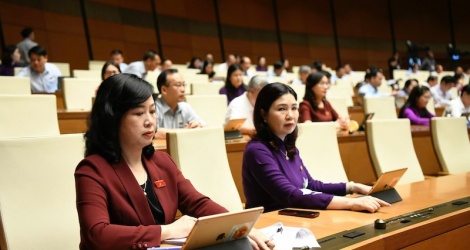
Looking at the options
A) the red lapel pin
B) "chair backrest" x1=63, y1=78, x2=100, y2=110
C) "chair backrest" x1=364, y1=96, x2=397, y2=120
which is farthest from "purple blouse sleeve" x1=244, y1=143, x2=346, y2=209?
"chair backrest" x1=364, y1=96, x2=397, y2=120

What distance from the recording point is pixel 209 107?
383 cm

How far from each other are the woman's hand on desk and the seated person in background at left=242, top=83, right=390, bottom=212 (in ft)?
1.76

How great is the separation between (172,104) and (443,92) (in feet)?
15.5

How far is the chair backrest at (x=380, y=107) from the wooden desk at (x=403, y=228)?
2.67 m

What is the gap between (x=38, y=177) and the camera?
1521mm

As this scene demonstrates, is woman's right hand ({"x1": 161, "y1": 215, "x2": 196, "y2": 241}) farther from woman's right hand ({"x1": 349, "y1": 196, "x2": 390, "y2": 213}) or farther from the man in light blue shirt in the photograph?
the man in light blue shirt

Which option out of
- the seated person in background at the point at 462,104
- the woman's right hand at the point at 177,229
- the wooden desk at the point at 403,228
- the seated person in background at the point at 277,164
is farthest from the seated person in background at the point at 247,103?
the woman's right hand at the point at 177,229

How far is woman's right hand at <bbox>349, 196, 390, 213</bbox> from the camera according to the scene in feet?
5.50

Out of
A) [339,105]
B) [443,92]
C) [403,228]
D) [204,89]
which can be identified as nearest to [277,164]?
[403,228]

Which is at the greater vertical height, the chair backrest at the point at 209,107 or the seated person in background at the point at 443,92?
the chair backrest at the point at 209,107

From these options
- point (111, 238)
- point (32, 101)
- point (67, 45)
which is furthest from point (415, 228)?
point (67, 45)

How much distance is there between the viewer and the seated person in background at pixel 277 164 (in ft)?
6.01

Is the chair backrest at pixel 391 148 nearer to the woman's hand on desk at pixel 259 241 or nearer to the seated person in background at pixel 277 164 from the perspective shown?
the seated person in background at pixel 277 164

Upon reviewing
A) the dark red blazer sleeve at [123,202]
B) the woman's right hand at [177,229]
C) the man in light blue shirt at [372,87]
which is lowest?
the woman's right hand at [177,229]
